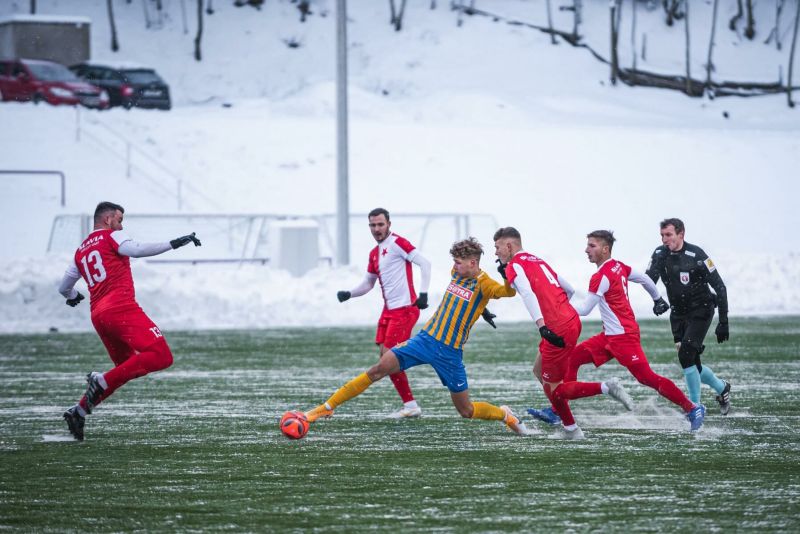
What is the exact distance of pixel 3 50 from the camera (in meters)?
47.2

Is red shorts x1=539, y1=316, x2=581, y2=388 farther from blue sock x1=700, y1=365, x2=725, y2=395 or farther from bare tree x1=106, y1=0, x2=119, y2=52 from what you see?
bare tree x1=106, y1=0, x2=119, y2=52

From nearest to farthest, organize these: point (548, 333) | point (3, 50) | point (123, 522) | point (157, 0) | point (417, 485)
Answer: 1. point (123, 522)
2. point (417, 485)
3. point (548, 333)
4. point (3, 50)
5. point (157, 0)

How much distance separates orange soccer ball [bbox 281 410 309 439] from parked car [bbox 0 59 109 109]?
34194 mm

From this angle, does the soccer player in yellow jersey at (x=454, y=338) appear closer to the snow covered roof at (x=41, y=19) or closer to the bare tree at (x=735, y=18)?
the snow covered roof at (x=41, y=19)

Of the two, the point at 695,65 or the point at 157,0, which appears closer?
the point at 695,65

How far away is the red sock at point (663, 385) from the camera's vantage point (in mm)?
9945

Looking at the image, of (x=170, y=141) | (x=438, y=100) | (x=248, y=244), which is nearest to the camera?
(x=248, y=244)

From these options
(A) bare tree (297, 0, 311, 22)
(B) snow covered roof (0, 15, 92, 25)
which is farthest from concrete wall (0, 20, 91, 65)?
(A) bare tree (297, 0, 311, 22)

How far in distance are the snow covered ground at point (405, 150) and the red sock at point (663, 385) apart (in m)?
12.9

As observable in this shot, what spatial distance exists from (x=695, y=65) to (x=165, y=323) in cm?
4104

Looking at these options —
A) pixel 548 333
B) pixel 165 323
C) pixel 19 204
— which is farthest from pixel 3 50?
pixel 548 333

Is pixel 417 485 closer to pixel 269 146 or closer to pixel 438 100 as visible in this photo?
pixel 269 146

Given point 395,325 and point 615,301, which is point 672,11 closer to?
point 395,325

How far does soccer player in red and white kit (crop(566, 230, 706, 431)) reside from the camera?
998cm
